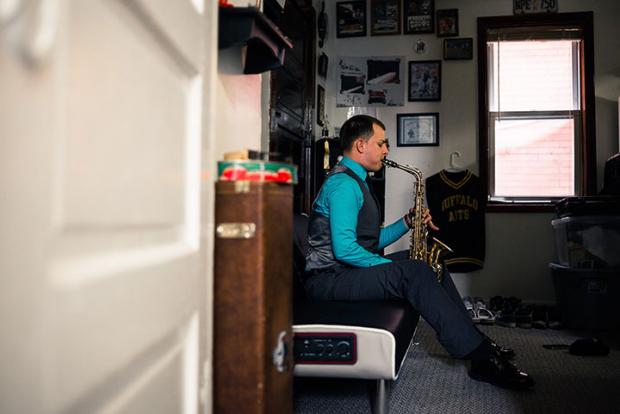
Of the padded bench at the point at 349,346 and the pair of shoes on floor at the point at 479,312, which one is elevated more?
the padded bench at the point at 349,346

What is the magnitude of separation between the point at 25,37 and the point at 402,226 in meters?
2.84

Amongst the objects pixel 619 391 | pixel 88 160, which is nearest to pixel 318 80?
pixel 619 391

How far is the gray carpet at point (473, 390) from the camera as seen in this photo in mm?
2303

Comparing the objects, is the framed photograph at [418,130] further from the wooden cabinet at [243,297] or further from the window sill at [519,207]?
the wooden cabinet at [243,297]

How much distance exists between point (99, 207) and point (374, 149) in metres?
2.23

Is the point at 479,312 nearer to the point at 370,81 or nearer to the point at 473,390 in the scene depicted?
the point at 473,390

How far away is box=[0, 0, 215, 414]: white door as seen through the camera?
1.82 ft

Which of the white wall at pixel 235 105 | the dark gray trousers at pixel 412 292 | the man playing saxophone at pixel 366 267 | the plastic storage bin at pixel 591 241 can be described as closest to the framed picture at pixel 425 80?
the plastic storage bin at pixel 591 241

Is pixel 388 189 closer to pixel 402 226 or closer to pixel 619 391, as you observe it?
pixel 402 226

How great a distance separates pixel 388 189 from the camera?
4.95 metres

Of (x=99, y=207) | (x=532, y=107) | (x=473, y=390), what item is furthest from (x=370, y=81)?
(x=99, y=207)

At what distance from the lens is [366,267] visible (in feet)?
8.11

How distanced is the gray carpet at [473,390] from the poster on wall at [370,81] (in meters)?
2.44

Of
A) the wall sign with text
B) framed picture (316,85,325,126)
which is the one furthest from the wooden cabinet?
the wall sign with text
